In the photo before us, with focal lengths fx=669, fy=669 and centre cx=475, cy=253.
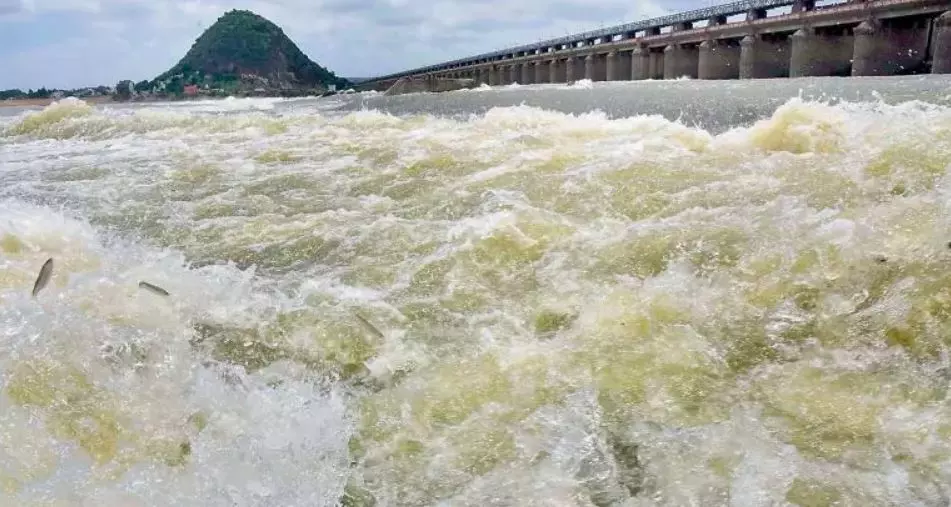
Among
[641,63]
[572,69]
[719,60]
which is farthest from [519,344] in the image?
[572,69]

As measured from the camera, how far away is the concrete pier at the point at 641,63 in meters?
52.0

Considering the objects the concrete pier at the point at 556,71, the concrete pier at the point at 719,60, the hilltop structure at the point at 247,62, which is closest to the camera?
the concrete pier at the point at 719,60

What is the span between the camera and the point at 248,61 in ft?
459

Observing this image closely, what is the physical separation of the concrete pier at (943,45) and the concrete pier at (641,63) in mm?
25352

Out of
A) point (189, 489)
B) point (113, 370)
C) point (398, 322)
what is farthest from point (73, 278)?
point (189, 489)

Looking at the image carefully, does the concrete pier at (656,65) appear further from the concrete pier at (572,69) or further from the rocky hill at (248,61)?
the rocky hill at (248,61)

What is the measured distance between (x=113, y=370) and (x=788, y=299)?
3.19 metres

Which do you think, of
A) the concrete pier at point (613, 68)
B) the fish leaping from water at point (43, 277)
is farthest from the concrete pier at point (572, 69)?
the fish leaping from water at point (43, 277)

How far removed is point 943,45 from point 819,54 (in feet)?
29.3

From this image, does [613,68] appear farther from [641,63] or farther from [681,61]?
[681,61]

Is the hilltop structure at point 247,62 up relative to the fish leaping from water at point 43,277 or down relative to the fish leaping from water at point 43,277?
up

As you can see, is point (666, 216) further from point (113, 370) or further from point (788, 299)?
point (113, 370)

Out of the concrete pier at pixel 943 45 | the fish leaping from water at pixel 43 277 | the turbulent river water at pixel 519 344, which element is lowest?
the turbulent river water at pixel 519 344

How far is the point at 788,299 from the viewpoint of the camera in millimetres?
3361
